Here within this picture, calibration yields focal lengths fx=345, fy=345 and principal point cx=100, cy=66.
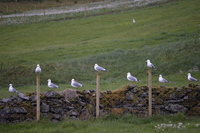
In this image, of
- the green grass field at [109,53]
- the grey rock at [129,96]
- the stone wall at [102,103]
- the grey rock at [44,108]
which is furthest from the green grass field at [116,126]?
the grey rock at [129,96]

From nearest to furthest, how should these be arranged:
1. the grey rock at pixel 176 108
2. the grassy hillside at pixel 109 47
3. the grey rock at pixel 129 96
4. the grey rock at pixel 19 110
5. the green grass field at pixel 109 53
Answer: the green grass field at pixel 109 53 → the grey rock at pixel 19 110 → the grey rock at pixel 176 108 → the grey rock at pixel 129 96 → the grassy hillside at pixel 109 47

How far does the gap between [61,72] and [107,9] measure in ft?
158

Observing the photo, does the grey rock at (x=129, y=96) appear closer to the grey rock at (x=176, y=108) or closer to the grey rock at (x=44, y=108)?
the grey rock at (x=176, y=108)

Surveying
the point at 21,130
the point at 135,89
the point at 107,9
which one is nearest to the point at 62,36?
the point at 107,9

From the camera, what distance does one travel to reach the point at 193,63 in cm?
2861

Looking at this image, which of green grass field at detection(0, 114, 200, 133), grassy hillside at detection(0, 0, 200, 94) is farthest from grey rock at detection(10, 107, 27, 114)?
grassy hillside at detection(0, 0, 200, 94)

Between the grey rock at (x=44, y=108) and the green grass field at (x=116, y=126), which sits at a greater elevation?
the grey rock at (x=44, y=108)

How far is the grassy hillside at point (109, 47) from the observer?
28.3m

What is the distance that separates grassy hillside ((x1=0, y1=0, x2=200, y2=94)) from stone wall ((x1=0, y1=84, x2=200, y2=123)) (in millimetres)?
5735

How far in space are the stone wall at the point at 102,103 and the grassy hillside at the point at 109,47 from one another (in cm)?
573

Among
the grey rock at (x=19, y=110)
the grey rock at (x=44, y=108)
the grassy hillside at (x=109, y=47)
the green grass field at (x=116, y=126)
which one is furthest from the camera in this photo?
the grassy hillside at (x=109, y=47)

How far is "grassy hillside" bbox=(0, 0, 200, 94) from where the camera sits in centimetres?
2828

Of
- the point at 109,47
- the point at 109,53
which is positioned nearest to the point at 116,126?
the point at 109,53

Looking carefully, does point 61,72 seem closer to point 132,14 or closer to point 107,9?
point 132,14
